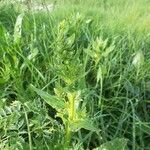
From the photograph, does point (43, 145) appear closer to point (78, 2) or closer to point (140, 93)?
point (140, 93)

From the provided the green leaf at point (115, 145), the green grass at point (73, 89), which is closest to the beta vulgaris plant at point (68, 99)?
the green grass at point (73, 89)

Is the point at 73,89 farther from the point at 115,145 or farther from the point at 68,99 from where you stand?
the point at 115,145

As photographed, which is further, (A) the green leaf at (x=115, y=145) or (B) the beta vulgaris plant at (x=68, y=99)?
(A) the green leaf at (x=115, y=145)

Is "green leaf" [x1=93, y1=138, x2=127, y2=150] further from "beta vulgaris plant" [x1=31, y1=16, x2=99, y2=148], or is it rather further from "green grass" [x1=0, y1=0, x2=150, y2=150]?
"beta vulgaris plant" [x1=31, y1=16, x2=99, y2=148]

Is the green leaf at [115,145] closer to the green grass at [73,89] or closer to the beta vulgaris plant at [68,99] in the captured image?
the green grass at [73,89]

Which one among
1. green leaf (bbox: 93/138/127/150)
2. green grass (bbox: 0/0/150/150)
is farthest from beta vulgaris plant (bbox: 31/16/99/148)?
green leaf (bbox: 93/138/127/150)

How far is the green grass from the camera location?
1.39m

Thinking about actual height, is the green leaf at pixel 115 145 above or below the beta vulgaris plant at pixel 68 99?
below

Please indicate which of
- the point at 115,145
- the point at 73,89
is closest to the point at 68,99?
the point at 73,89

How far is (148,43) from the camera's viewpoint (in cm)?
241

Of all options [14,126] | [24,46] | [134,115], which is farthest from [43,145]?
[24,46]

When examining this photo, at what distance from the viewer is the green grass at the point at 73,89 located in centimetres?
139

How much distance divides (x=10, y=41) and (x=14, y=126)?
0.63 metres

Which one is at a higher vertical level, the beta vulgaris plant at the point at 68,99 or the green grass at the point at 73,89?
the beta vulgaris plant at the point at 68,99
